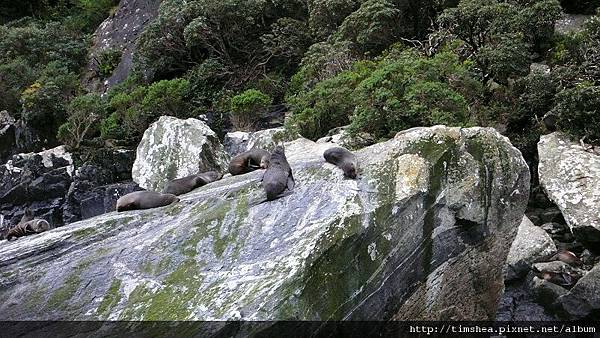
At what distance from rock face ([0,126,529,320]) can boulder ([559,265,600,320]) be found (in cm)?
175

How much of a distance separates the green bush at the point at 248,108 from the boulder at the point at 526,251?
9726mm

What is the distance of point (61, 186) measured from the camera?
16.1m

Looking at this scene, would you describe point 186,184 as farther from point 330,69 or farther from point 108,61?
point 108,61

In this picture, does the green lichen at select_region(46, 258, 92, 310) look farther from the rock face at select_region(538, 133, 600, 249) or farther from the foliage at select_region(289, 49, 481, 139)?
the rock face at select_region(538, 133, 600, 249)

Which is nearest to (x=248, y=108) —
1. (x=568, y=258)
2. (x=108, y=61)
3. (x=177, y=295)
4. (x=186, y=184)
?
(x=186, y=184)

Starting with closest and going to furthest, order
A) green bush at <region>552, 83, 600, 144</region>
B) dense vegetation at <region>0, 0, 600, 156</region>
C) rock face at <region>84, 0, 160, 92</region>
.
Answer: green bush at <region>552, 83, 600, 144</region> < dense vegetation at <region>0, 0, 600, 156</region> < rock face at <region>84, 0, 160, 92</region>

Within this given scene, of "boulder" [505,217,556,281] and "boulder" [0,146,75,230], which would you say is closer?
"boulder" [505,217,556,281]

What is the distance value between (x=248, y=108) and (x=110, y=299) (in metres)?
12.4

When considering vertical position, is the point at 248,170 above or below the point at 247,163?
below

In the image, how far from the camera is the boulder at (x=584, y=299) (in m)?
8.26

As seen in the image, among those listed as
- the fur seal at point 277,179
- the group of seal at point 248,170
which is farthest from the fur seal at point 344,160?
the fur seal at point 277,179

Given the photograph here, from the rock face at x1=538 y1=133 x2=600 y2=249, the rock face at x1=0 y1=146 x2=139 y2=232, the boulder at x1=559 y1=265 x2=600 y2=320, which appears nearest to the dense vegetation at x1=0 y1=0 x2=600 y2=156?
the rock face at x1=538 y1=133 x2=600 y2=249

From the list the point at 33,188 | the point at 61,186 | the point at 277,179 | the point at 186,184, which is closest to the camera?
the point at 277,179

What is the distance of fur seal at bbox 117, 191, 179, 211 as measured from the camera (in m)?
7.65
